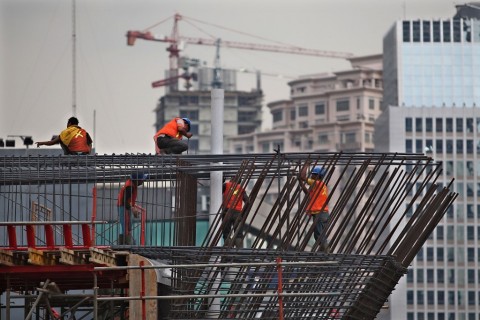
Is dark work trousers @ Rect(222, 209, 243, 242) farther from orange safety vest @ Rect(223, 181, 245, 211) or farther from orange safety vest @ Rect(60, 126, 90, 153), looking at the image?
orange safety vest @ Rect(60, 126, 90, 153)

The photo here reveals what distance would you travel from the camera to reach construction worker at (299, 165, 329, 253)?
32250 millimetres

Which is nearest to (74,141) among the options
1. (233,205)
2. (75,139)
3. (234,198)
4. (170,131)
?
(75,139)

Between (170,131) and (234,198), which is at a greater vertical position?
(170,131)

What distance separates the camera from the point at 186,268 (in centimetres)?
3080

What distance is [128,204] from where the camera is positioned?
3284cm

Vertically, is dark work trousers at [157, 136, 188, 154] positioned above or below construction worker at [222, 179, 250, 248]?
above

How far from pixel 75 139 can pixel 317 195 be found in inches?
222

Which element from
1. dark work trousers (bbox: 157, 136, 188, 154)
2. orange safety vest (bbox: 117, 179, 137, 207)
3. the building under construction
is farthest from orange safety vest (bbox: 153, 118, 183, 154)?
orange safety vest (bbox: 117, 179, 137, 207)

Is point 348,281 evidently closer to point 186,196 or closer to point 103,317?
point 186,196

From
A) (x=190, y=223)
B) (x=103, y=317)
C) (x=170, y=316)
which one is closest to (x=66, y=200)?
(x=103, y=317)

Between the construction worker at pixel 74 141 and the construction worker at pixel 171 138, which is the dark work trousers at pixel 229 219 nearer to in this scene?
the construction worker at pixel 171 138

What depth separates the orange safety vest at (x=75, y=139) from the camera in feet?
114

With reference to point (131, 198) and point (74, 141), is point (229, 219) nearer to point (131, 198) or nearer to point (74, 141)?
point (131, 198)

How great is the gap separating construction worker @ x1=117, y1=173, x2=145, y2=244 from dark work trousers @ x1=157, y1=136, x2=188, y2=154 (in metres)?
1.30
